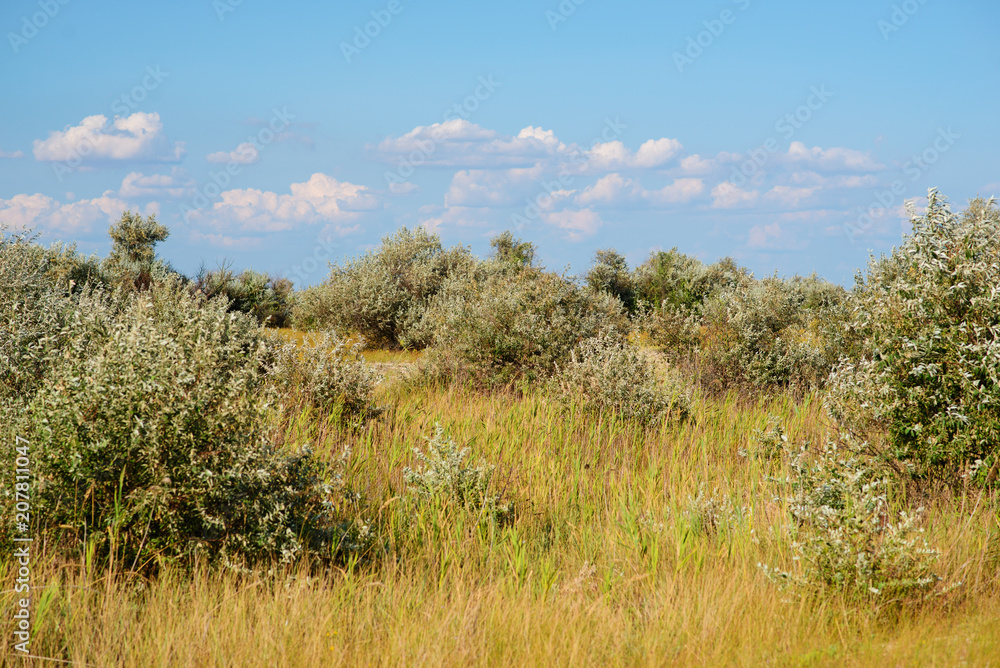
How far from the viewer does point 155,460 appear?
167 inches

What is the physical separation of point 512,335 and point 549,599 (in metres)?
7.97

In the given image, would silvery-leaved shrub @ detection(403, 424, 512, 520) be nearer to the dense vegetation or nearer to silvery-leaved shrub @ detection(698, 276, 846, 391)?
the dense vegetation

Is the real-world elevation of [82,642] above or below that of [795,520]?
below

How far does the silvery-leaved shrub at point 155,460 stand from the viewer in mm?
4273

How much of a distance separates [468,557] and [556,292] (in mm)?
8289

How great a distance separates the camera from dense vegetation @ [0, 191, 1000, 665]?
3.83 m

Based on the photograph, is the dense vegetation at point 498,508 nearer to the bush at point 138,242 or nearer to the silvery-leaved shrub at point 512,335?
the silvery-leaved shrub at point 512,335

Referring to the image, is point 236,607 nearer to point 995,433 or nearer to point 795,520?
point 795,520

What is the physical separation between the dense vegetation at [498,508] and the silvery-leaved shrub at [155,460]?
19mm

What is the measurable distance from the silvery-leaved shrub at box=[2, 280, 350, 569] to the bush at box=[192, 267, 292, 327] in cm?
1479

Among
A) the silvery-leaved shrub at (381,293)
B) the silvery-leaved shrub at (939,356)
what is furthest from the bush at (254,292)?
the silvery-leaved shrub at (939,356)

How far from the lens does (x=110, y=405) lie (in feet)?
14.4

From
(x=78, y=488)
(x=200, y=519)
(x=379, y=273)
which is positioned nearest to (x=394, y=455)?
(x=200, y=519)

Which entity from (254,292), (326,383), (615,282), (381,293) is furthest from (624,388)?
(615,282)
